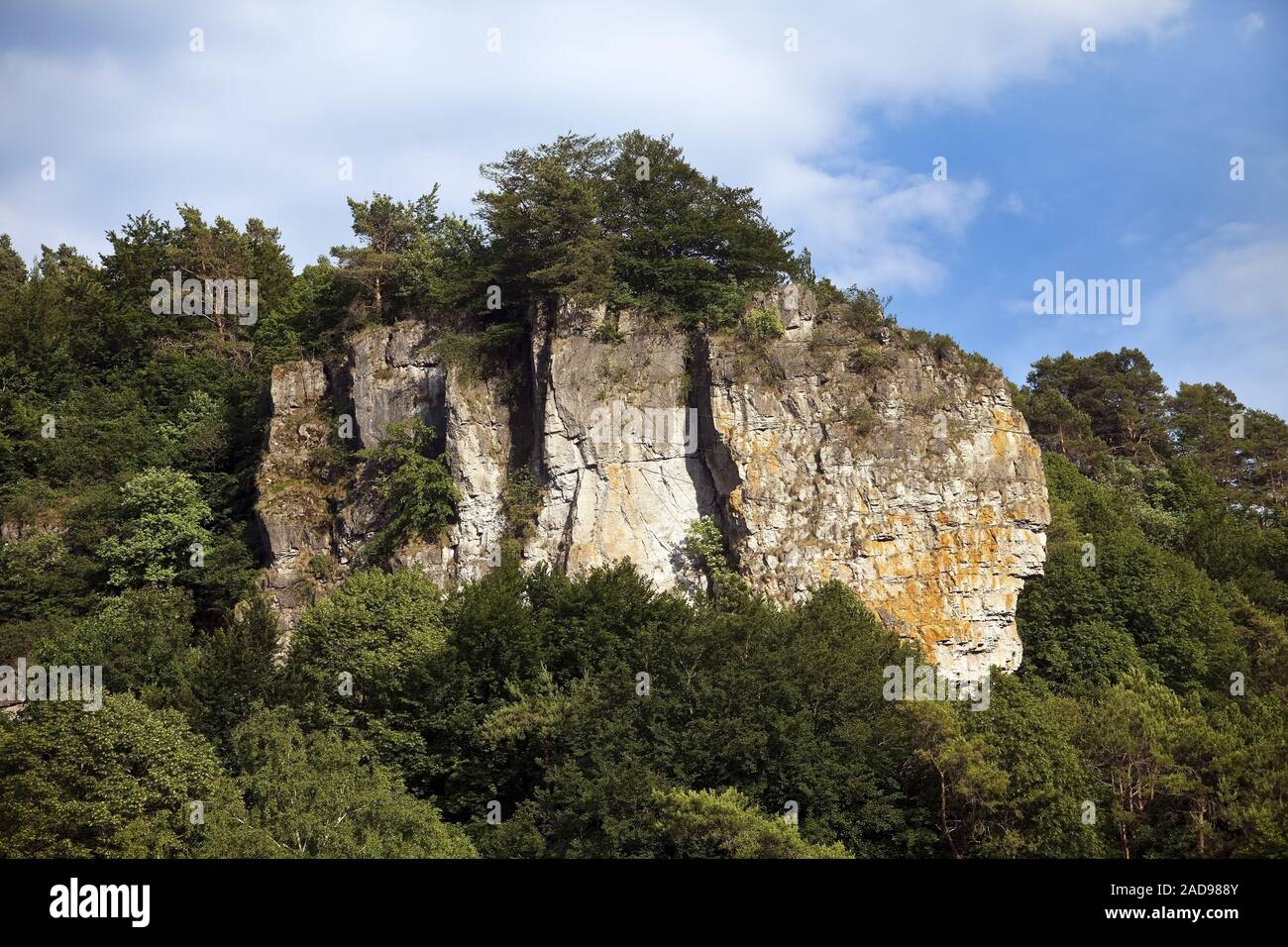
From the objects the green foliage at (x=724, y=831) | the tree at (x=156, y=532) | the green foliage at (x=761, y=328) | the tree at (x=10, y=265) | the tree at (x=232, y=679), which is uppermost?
the tree at (x=10, y=265)

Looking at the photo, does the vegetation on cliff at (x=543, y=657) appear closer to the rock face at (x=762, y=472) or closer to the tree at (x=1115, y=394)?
the rock face at (x=762, y=472)

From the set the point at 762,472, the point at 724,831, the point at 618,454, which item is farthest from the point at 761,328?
the point at 724,831

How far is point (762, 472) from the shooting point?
37625 mm

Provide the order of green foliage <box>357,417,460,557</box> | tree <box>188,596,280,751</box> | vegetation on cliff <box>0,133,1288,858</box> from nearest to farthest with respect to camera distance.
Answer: vegetation on cliff <box>0,133,1288,858</box> → tree <box>188,596,280,751</box> → green foliage <box>357,417,460,557</box>

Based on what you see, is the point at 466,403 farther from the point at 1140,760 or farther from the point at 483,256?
the point at 1140,760

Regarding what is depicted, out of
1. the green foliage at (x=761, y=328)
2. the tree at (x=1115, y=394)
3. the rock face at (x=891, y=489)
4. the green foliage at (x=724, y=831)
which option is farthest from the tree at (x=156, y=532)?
the tree at (x=1115, y=394)

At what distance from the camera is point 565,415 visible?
3953 centimetres

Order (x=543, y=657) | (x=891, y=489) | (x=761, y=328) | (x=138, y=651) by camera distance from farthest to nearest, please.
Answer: (x=761, y=328) < (x=891, y=489) < (x=138, y=651) < (x=543, y=657)

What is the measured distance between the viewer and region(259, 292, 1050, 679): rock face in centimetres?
3706

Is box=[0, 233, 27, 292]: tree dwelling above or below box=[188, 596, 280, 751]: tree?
above

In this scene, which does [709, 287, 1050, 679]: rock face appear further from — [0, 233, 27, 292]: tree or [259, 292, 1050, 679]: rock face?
[0, 233, 27, 292]: tree

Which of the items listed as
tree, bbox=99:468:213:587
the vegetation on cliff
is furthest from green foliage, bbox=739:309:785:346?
tree, bbox=99:468:213:587

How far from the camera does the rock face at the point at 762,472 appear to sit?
3706 cm

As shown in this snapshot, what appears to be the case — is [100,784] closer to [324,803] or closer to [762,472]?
[324,803]
